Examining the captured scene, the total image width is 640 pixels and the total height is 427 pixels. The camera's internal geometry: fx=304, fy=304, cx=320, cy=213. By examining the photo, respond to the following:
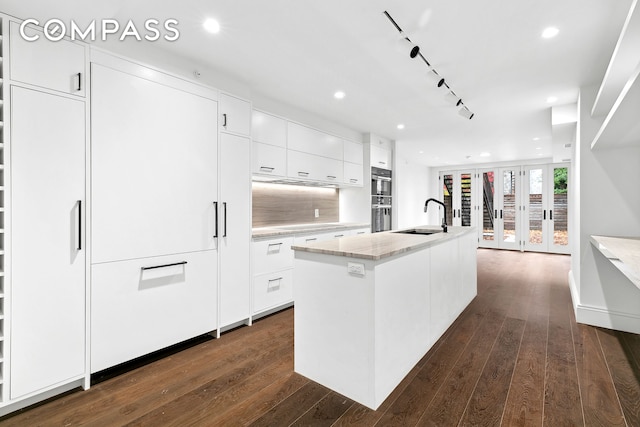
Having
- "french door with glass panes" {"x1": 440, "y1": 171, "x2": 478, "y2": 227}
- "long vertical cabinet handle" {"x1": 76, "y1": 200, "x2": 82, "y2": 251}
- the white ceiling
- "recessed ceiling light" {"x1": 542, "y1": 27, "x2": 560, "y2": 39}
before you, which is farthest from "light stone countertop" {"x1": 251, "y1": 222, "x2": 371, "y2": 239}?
"french door with glass panes" {"x1": 440, "y1": 171, "x2": 478, "y2": 227}

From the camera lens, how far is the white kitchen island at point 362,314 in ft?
5.68

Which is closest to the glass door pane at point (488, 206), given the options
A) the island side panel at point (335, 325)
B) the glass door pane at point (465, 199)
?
the glass door pane at point (465, 199)

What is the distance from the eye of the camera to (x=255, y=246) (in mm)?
3051

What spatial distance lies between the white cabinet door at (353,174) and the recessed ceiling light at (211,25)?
2.77 m

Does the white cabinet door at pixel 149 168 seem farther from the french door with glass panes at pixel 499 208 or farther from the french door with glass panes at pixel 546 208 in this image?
the french door with glass panes at pixel 546 208

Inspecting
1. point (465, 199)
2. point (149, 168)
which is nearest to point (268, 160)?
point (149, 168)

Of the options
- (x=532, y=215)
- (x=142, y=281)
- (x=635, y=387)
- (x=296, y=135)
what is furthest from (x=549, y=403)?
(x=532, y=215)

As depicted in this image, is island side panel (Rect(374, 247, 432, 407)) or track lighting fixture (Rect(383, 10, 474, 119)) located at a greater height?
track lighting fixture (Rect(383, 10, 474, 119))

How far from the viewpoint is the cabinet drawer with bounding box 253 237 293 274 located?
308 centimetres

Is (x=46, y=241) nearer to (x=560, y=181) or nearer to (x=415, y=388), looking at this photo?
(x=415, y=388)

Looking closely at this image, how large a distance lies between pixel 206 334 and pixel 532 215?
8.27 m

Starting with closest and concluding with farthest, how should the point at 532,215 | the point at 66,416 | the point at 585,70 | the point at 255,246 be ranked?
the point at 66,416 < the point at 585,70 < the point at 255,246 < the point at 532,215

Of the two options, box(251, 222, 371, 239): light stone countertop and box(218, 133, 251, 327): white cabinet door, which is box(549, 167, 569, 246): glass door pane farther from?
A: box(218, 133, 251, 327): white cabinet door

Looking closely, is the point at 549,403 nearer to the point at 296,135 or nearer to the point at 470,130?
the point at 296,135
